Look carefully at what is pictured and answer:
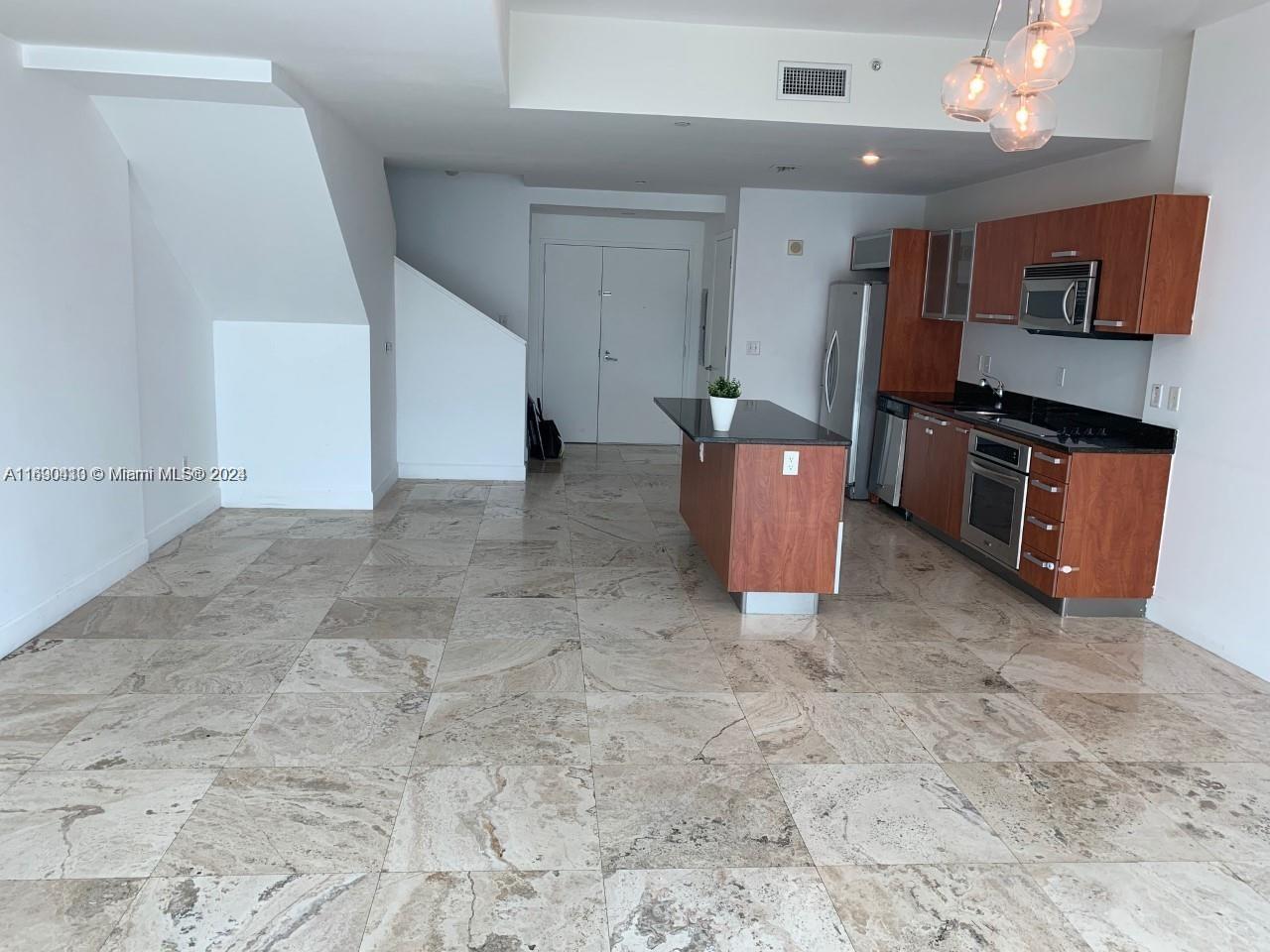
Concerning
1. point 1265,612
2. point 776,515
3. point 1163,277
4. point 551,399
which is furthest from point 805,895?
point 551,399

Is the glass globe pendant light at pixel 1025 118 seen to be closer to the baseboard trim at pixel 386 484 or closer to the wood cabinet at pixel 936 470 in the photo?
the wood cabinet at pixel 936 470

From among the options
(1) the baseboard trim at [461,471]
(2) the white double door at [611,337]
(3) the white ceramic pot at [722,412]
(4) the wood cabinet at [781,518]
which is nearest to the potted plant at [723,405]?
(3) the white ceramic pot at [722,412]

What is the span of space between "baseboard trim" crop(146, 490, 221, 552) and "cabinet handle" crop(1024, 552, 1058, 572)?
4.72 meters

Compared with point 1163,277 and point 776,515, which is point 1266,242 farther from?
point 776,515

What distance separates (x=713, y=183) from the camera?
300 inches

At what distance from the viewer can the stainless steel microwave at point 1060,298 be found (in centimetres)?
465

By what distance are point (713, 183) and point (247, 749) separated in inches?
232

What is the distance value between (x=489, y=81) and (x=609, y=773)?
3.01 meters

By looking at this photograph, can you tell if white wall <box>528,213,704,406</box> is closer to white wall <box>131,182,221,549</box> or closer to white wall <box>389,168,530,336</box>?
white wall <box>389,168,530,336</box>

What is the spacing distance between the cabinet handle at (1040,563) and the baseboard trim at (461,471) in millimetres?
4153

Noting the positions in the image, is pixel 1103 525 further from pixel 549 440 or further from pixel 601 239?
pixel 601 239

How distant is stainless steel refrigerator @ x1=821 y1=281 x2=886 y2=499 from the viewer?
711cm

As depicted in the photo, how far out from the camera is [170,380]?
554 cm

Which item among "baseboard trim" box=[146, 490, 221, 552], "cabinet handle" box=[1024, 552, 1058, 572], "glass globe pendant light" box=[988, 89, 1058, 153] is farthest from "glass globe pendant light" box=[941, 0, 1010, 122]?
"baseboard trim" box=[146, 490, 221, 552]
